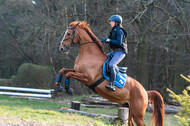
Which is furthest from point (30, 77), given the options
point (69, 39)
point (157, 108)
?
point (157, 108)

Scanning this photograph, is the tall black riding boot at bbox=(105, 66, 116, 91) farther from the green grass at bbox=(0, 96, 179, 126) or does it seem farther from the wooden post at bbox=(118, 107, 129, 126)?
the wooden post at bbox=(118, 107, 129, 126)

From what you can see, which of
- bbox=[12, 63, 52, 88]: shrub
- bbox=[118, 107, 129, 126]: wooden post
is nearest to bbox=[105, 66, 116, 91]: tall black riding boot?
bbox=[118, 107, 129, 126]: wooden post

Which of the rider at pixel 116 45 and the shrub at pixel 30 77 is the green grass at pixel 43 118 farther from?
the shrub at pixel 30 77

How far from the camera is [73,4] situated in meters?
17.6

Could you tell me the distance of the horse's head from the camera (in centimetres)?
638

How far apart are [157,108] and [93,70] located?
8.15 feet

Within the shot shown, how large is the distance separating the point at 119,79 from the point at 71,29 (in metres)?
1.86

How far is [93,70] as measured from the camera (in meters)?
6.28

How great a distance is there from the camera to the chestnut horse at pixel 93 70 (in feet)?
20.5

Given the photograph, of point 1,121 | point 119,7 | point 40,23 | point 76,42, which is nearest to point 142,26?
point 119,7

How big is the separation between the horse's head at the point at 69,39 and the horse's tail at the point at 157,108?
111 inches

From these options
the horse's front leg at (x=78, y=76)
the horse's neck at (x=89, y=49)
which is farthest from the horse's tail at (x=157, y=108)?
the horse's front leg at (x=78, y=76)

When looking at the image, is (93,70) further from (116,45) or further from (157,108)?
(157,108)

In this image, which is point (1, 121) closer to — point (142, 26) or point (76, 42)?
point (76, 42)
